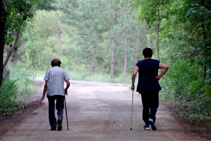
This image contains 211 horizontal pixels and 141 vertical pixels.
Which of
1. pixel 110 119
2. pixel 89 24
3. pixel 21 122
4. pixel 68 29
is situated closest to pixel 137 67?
pixel 110 119

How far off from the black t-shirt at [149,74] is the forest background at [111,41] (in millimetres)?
2100

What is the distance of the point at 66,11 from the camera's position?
153ft

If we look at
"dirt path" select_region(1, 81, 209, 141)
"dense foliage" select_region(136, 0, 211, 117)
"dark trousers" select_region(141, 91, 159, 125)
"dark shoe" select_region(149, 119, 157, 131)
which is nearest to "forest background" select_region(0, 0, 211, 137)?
"dense foliage" select_region(136, 0, 211, 117)

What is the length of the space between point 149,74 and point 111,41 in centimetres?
3814

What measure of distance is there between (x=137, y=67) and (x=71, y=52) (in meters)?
42.5

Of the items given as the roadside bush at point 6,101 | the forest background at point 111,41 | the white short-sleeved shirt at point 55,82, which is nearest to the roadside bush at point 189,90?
the forest background at point 111,41

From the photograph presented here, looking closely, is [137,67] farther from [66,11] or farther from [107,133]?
[66,11]

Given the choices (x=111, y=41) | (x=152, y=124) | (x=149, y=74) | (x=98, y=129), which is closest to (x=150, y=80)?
(x=149, y=74)

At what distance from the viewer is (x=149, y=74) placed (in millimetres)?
8117

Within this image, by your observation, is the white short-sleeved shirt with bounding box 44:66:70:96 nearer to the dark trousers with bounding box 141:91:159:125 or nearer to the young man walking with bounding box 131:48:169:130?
the young man walking with bounding box 131:48:169:130

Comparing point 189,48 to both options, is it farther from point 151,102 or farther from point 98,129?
point 98,129

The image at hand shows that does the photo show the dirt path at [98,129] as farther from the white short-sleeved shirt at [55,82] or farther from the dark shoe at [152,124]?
the white short-sleeved shirt at [55,82]

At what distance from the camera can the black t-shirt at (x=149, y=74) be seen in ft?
26.6

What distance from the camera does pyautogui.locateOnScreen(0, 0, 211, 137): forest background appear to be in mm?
11586
